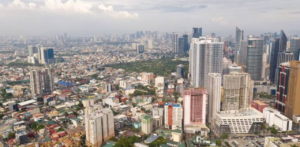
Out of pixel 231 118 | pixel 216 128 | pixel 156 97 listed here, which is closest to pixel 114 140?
pixel 216 128

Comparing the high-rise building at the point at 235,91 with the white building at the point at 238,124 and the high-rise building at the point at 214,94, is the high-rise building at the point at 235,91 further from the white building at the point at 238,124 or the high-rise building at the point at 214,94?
the white building at the point at 238,124

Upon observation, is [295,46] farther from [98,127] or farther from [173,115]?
[98,127]

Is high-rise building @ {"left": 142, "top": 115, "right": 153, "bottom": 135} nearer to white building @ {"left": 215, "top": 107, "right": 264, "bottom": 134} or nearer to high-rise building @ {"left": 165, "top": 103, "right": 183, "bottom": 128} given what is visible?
high-rise building @ {"left": 165, "top": 103, "right": 183, "bottom": 128}

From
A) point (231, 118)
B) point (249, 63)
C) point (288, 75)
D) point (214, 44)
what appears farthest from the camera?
point (249, 63)

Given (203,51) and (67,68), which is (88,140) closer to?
(203,51)

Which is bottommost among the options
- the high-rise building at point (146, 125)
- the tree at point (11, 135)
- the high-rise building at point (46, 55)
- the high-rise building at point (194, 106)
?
the tree at point (11, 135)

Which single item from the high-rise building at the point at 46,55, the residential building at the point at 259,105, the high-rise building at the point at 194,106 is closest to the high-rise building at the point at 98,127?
the high-rise building at the point at 194,106

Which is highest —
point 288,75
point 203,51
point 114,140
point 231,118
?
point 203,51
